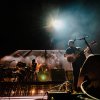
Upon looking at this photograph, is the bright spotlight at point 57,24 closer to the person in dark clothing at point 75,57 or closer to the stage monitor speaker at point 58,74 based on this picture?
the stage monitor speaker at point 58,74

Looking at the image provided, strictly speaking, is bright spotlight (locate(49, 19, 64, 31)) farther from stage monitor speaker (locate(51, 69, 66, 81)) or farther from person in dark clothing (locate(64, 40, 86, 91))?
person in dark clothing (locate(64, 40, 86, 91))

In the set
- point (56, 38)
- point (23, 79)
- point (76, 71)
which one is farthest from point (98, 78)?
point (56, 38)

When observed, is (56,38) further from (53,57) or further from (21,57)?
(21,57)

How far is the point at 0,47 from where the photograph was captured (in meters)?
18.6

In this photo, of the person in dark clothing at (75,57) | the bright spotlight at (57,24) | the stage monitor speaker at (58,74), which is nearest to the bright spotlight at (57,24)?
the bright spotlight at (57,24)

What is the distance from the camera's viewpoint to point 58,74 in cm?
1534

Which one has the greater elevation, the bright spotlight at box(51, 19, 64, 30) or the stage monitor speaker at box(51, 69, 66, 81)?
the bright spotlight at box(51, 19, 64, 30)

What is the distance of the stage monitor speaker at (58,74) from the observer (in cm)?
1466

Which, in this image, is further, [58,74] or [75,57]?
[58,74]

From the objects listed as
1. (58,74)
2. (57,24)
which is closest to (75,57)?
(58,74)

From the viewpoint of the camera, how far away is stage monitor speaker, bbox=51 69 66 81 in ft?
48.1

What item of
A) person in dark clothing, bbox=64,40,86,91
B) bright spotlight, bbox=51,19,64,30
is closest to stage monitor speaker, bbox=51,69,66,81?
bright spotlight, bbox=51,19,64,30

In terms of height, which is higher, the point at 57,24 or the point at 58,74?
the point at 57,24

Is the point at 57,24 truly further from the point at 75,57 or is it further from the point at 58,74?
the point at 75,57
